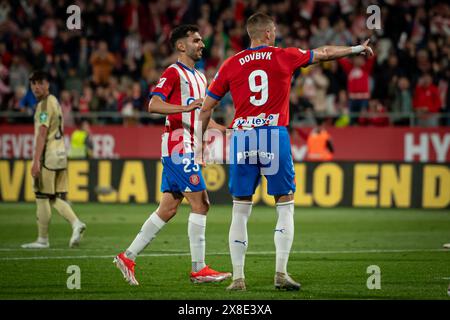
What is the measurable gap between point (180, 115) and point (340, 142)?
13.9 m

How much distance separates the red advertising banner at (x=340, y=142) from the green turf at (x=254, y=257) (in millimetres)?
3274

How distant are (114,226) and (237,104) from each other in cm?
779

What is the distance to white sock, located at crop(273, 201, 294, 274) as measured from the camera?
8703mm

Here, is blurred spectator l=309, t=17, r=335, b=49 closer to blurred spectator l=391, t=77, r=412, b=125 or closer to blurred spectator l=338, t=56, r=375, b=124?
blurred spectator l=338, t=56, r=375, b=124

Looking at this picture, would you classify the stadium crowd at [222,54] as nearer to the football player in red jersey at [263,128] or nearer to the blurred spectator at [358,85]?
the blurred spectator at [358,85]

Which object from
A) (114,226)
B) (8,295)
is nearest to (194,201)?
(8,295)

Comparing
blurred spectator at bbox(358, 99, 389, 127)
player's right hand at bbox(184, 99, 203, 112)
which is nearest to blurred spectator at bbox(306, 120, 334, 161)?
blurred spectator at bbox(358, 99, 389, 127)

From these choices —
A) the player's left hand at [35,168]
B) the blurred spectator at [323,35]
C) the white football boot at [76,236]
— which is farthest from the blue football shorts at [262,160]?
the blurred spectator at [323,35]

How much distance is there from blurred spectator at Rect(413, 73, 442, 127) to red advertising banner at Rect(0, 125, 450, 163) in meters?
0.25

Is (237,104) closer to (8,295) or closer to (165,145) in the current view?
(165,145)

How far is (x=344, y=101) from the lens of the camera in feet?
75.3

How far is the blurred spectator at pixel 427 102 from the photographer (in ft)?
71.2

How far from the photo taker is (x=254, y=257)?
11.7 metres

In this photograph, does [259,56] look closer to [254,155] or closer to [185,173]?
[254,155]
